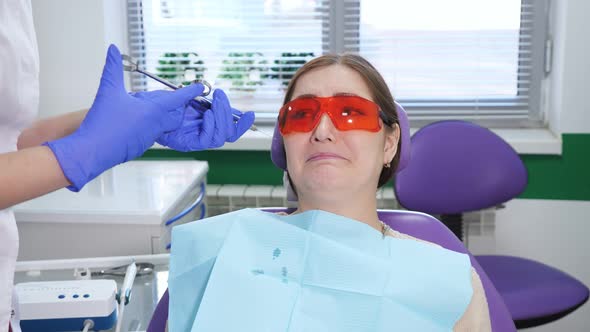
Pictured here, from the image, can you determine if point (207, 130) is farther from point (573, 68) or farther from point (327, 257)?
point (573, 68)

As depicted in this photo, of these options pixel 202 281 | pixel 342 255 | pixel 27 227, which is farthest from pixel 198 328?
pixel 27 227

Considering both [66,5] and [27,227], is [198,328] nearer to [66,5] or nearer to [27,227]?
[27,227]

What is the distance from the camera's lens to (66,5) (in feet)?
9.30

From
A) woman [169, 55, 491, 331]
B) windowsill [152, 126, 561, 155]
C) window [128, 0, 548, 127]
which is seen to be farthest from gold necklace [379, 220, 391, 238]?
window [128, 0, 548, 127]

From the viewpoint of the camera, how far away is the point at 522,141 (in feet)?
8.98

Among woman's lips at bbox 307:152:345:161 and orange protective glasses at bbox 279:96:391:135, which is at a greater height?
orange protective glasses at bbox 279:96:391:135

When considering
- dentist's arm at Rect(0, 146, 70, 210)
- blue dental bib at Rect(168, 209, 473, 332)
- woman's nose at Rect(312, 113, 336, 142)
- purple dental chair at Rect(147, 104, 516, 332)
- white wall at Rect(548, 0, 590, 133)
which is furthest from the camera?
white wall at Rect(548, 0, 590, 133)

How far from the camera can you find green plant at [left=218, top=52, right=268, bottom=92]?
309 centimetres

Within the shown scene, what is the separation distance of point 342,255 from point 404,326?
0.18 meters

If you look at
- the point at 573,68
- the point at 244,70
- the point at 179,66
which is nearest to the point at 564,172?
the point at 573,68

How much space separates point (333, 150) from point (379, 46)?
1.70 m

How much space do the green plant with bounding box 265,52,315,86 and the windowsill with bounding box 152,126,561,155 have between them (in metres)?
0.26

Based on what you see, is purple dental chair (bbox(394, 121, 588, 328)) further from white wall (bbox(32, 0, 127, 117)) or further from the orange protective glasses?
white wall (bbox(32, 0, 127, 117))

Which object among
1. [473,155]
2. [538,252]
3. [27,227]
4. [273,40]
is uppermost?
[273,40]
